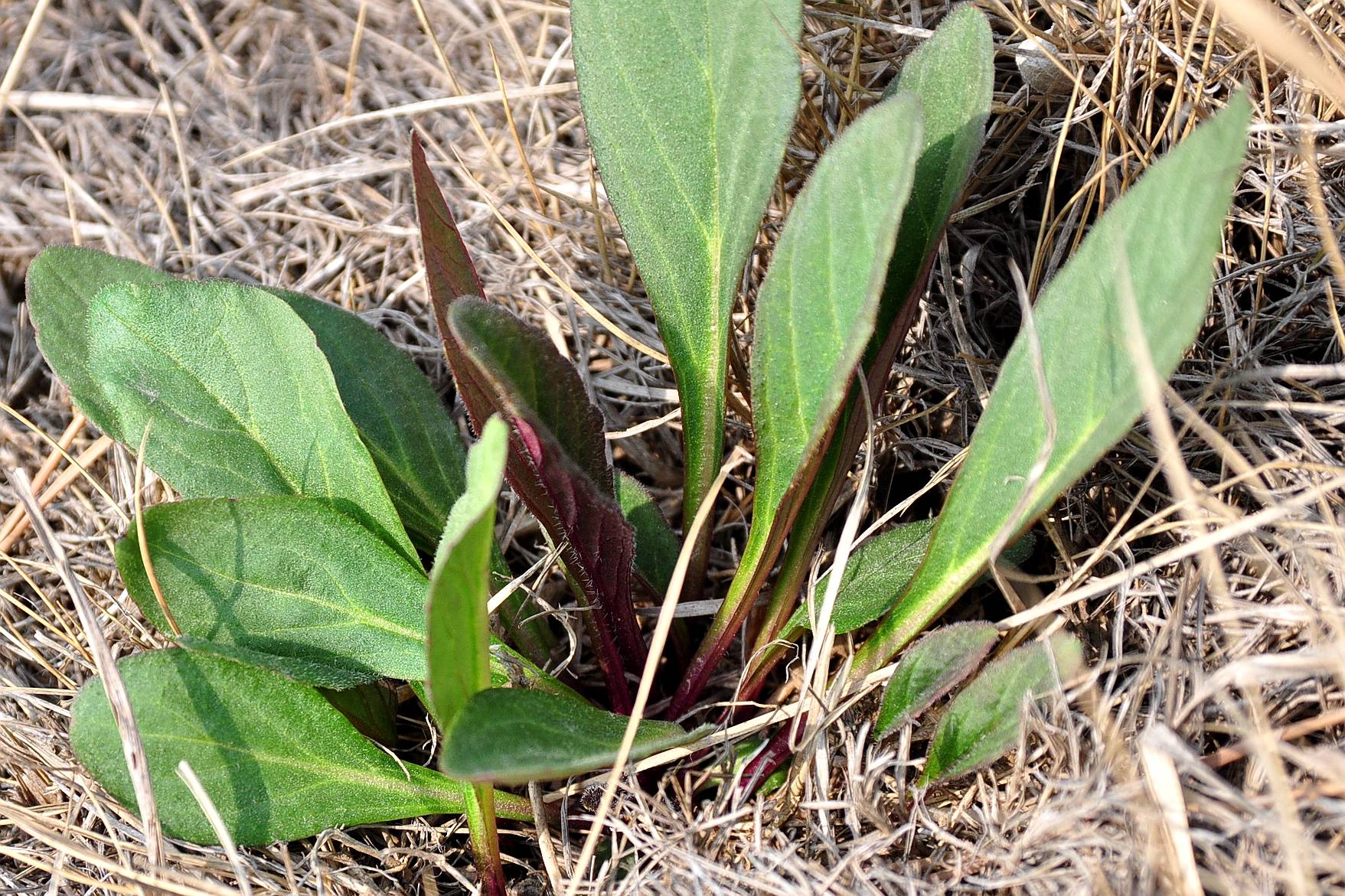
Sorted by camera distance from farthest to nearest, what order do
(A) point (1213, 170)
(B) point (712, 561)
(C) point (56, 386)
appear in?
(C) point (56, 386), (B) point (712, 561), (A) point (1213, 170)

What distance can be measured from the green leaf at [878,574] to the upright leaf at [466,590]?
365 millimetres

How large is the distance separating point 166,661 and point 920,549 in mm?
712

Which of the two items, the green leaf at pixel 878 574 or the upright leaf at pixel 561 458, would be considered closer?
the upright leaf at pixel 561 458

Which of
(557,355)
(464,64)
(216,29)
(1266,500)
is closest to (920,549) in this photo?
(1266,500)

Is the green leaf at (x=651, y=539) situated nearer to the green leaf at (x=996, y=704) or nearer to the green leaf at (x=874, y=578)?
the green leaf at (x=874, y=578)

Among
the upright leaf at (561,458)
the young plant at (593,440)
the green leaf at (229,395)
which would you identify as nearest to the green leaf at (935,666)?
the young plant at (593,440)

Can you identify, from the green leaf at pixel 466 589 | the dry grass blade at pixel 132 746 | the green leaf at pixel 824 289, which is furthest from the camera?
the dry grass blade at pixel 132 746

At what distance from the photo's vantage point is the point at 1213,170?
701 millimetres

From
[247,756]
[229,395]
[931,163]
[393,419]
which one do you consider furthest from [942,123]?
[247,756]

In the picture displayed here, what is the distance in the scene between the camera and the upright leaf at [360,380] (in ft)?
3.70

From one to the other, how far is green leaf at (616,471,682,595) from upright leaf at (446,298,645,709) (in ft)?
0.33

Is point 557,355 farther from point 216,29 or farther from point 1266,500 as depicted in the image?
point 216,29

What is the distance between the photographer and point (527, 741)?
74 cm

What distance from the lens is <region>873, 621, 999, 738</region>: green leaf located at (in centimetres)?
86
